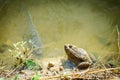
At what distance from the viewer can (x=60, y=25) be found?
10.4 feet

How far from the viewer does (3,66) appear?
2561mm

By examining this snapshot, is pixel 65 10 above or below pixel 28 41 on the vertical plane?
above

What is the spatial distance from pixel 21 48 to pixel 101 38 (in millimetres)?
878

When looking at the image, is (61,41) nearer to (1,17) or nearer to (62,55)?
(62,55)

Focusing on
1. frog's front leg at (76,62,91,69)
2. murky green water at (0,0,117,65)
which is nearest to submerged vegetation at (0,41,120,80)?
frog's front leg at (76,62,91,69)

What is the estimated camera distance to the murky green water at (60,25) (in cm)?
286

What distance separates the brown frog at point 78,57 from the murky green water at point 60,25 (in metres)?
0.18

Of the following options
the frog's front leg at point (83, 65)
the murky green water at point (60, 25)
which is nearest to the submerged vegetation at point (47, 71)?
the frog's front leg at point (83, 65)

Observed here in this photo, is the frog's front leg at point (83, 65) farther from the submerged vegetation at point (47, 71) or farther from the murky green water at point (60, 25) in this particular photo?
the murky green water at point (60, 25)

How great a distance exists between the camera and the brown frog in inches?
99.6

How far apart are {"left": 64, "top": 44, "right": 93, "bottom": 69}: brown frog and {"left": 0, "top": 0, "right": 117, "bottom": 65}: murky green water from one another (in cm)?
18

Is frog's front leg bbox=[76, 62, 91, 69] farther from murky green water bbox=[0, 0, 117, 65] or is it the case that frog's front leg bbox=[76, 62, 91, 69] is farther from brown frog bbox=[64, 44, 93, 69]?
murky green water bbox=[0, 0, 117, 65]

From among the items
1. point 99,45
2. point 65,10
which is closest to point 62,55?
point 99,45

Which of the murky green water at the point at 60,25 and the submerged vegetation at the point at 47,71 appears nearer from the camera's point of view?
the submerged vegetation at the point at 47,71
